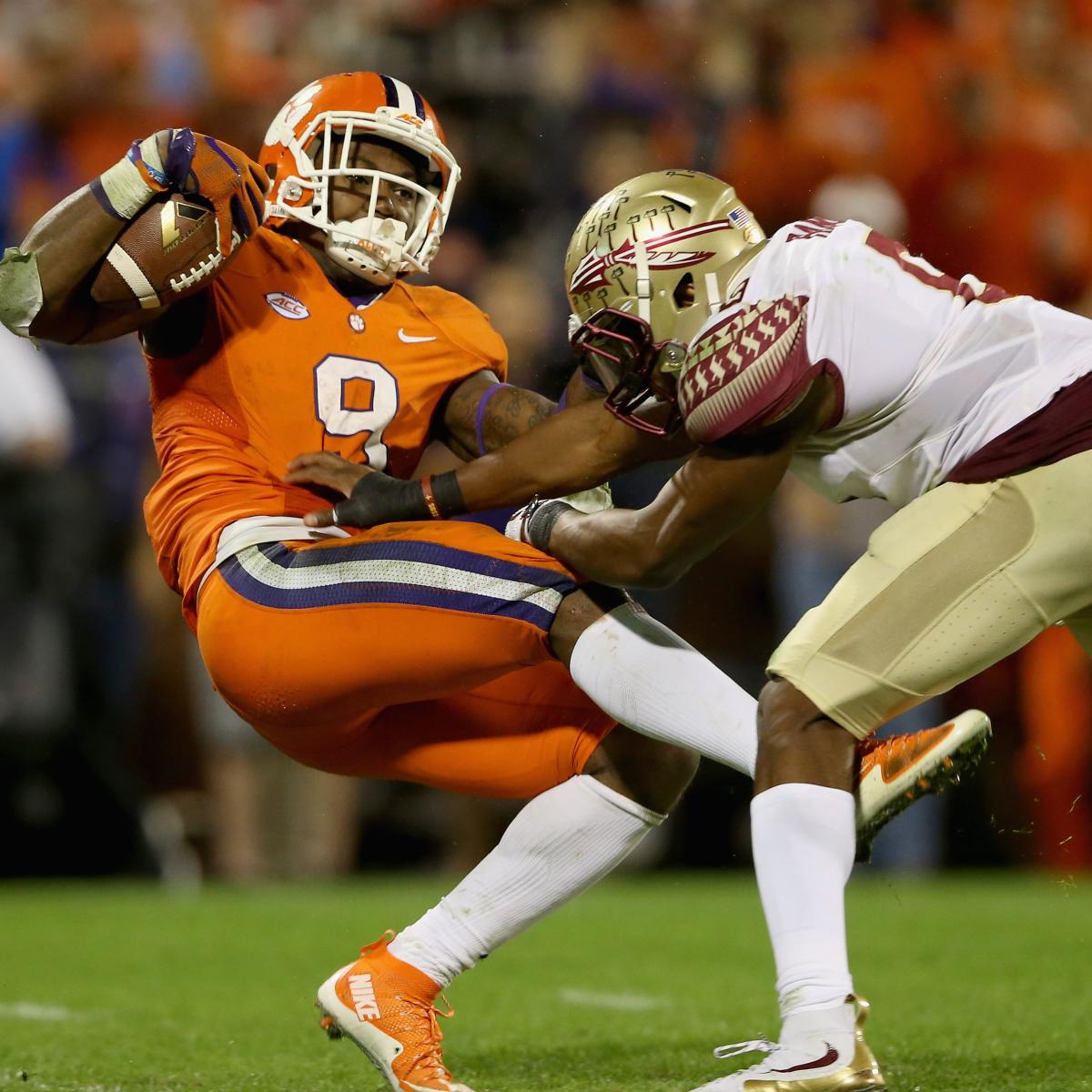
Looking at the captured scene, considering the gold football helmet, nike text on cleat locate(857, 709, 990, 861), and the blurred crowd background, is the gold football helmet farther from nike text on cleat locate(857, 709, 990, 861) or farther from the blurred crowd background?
the blurred crowd background

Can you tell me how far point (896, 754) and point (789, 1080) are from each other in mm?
527

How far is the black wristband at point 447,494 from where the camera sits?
3.18 m

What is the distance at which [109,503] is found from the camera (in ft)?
23.8

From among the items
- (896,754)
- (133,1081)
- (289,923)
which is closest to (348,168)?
(896,754)

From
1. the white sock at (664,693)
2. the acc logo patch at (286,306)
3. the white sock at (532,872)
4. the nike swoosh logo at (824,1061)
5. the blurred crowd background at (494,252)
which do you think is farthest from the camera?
the blurred crowd background at (494,252)

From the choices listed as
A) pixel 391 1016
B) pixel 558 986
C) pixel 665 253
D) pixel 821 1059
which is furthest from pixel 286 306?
pixel 558 986

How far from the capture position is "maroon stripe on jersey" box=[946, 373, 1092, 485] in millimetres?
2789

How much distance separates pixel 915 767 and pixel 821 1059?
0.47 metres

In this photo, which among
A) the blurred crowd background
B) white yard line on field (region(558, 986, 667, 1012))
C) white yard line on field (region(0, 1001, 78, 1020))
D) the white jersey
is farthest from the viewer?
the blurred crowd background

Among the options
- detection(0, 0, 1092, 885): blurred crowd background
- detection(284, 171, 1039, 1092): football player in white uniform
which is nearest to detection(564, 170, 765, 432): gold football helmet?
detection(284, 171, 1039, 1092): football player in white uniform

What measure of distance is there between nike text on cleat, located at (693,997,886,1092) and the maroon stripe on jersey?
84 centimetres

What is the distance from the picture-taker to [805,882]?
2725 millimetres

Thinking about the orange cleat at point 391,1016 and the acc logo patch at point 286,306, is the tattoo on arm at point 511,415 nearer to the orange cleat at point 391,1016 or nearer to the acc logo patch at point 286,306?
the acc logo patch at point 286,306

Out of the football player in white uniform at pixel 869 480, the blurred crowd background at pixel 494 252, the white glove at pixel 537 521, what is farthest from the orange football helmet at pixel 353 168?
the blurred crowd background at pixel 494 252
